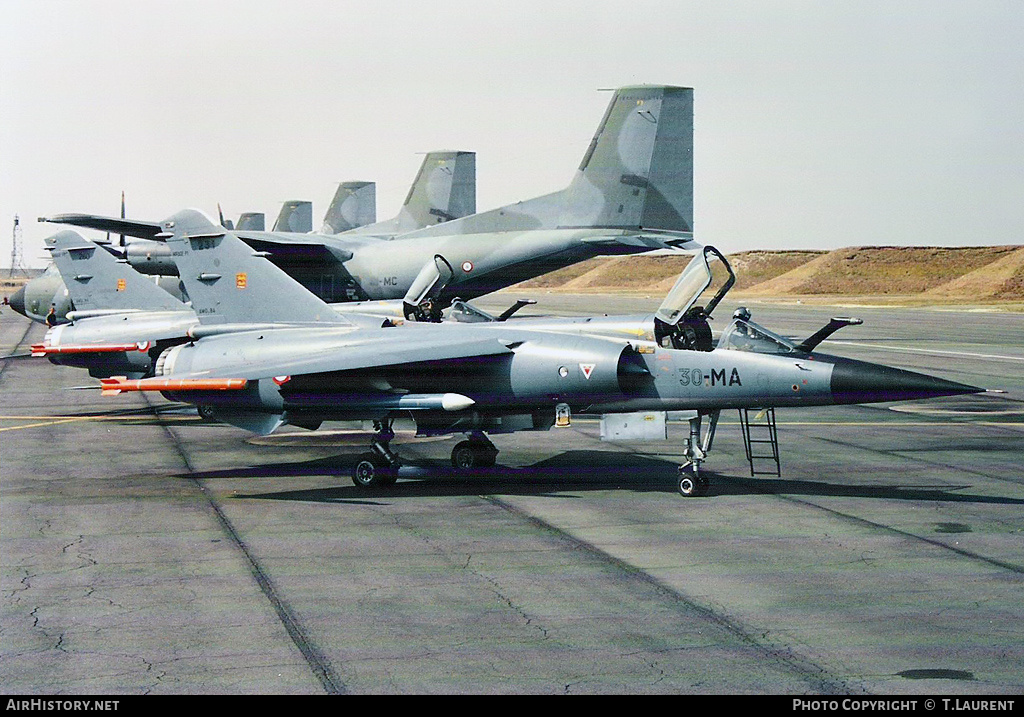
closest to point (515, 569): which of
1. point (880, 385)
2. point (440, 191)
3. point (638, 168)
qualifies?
point (880, 385)

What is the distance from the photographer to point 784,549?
41.5ft

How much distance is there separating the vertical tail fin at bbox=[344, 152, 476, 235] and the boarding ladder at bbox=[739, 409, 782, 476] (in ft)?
100

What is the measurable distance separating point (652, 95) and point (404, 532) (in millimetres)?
24946

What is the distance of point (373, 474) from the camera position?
666 inches

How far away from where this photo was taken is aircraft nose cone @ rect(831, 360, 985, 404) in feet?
48.1

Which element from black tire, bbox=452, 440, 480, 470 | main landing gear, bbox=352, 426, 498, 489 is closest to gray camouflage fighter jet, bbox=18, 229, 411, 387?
black tire, bbox=452, 440, 480, 470

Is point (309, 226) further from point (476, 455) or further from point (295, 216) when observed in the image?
point (476, 455)

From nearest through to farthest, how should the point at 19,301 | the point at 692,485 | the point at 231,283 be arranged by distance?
1. the point at 692,485
2. the point at 231,283
3. the point at 19,301

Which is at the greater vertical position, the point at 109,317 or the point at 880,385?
the point at 109,317

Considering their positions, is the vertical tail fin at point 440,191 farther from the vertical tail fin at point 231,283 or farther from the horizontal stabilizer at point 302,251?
the vertical tail fin at point 231,283

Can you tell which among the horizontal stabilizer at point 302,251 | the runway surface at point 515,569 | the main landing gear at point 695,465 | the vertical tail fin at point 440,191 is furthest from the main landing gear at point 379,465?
the vertical tail fin at point 440,191

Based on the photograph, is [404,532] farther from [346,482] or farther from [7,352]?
[7,352]

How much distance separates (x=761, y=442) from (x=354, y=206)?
58025 mm

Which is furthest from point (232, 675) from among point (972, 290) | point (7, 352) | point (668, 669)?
point (972, 290)
